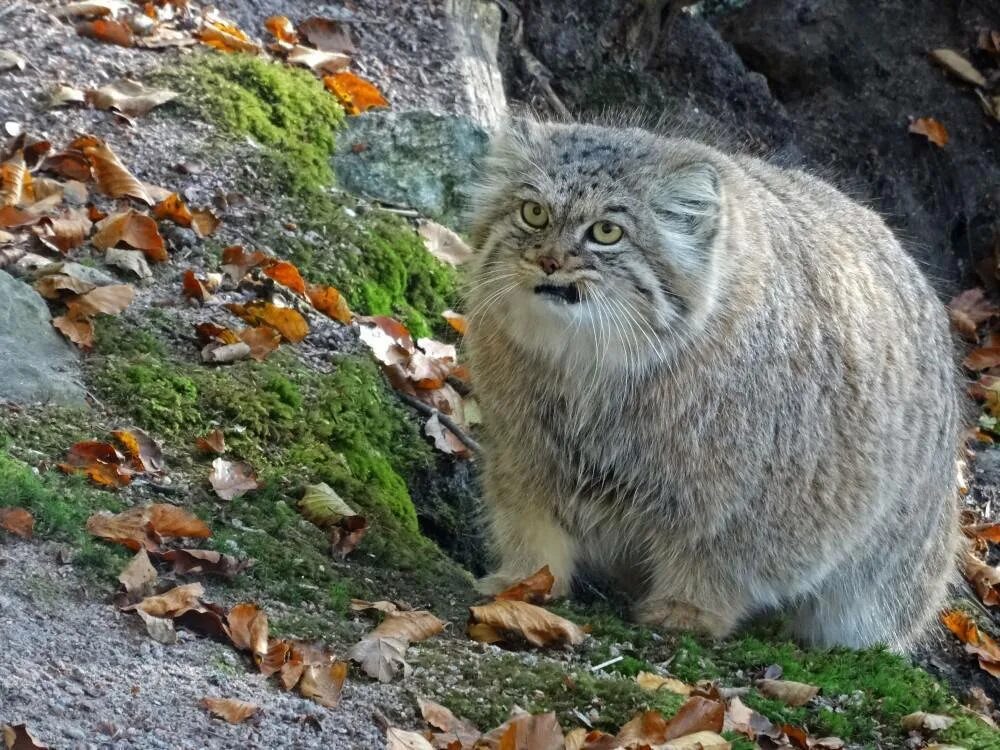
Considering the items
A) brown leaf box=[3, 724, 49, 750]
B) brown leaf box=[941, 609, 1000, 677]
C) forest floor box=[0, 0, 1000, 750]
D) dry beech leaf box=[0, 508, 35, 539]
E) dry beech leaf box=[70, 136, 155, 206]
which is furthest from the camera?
brown leaf box=[941, 609, 1000, 677]

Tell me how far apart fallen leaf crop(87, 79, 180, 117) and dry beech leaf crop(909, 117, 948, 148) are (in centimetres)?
537

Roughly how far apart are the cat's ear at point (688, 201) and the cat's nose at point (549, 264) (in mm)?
500

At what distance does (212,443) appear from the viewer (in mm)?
5438

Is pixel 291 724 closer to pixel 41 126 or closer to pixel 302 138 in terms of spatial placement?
pixel 41 126

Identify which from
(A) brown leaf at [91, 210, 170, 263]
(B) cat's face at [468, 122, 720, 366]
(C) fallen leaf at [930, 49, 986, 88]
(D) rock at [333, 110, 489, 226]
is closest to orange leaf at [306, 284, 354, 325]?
(A) brown leaf at [91, 210, 170, 263]

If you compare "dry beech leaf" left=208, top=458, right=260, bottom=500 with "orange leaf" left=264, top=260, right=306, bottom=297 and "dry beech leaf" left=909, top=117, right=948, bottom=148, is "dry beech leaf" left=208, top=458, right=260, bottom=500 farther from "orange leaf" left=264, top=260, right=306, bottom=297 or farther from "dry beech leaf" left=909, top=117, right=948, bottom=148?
"dry beech leaf" left=909, top=117, right=948, bottom=148

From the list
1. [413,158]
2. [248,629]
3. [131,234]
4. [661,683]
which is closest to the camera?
[248,629]

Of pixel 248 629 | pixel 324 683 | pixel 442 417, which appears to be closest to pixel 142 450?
pixel 248 629

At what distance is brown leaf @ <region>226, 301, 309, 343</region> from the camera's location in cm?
614

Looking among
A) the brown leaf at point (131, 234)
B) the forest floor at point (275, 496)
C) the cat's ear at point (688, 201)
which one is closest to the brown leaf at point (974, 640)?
the forest floor at point (275, 496)

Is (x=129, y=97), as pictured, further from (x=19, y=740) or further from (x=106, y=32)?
(x=19, y=740)

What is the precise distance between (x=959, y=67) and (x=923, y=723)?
662 centimetres

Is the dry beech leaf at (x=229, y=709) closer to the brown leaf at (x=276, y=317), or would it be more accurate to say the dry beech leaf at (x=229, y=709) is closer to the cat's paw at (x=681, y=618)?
the cat's paw at (x=681, y=618)

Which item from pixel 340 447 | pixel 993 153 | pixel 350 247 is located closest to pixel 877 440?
pixel 340 447
